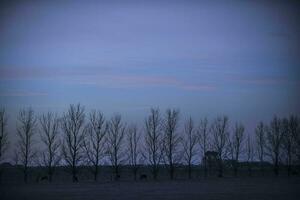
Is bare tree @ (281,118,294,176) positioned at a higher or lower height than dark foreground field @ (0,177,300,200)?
higher

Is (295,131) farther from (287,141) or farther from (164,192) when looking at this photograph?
(164,192)

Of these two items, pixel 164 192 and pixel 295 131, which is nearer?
pixel 164 192

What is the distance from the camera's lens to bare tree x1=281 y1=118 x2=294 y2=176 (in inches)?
2633

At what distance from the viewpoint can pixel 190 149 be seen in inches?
2404

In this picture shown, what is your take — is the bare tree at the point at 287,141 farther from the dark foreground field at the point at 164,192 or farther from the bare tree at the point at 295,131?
the dark foreground field at the point at 164,192

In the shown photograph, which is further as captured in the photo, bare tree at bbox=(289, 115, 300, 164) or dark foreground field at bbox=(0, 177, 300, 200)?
bare tree at bbox=(289, 115, 300, 164)

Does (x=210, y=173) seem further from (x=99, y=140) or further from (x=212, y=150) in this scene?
(x=99, y=140)

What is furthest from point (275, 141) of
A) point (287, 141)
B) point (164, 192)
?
point (164, 192)

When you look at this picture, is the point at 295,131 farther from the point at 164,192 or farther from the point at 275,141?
the point at 164,192

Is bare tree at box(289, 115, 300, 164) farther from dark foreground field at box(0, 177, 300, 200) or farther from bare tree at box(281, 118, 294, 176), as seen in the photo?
dark foreground field at box(0, 177, 300, 200)

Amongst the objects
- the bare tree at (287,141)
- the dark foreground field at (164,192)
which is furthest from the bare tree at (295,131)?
the dark foreground field at (164,192)

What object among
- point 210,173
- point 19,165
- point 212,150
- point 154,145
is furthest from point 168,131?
point 19,165

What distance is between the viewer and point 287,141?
226 ft

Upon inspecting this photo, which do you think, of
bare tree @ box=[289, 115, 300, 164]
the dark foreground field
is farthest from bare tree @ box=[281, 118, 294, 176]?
the dark foreground field
